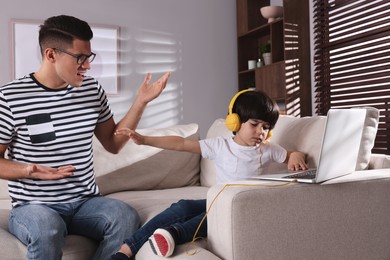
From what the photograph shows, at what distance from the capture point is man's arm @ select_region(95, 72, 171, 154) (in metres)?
1.86

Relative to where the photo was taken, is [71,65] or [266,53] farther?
[266,53]

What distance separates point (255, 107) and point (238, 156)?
0.66 ft

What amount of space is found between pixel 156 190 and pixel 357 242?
1.21 m

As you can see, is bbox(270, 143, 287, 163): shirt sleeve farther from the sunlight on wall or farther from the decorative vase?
the sunlight on wall

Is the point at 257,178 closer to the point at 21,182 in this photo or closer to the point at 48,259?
the point at 48,259

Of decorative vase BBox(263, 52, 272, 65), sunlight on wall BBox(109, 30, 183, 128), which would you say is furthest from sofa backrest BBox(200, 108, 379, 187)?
sunlight on wall BBox(109, 30, 183, 128)

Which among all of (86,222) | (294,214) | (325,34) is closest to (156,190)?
(86,222)

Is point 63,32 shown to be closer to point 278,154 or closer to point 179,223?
point 179,223

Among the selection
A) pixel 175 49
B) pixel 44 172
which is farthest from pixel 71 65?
pixel 175 49

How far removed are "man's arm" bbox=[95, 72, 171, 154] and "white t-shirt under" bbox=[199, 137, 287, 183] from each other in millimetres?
275

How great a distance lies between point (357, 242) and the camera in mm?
1541

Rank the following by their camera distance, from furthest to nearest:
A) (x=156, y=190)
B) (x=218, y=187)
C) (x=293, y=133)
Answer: (x=156, y=190) < (x=293, y=133) < (x=218, y=187)

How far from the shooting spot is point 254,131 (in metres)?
1.86

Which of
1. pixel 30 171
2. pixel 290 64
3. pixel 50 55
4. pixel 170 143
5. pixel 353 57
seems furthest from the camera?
pixel 290 64
